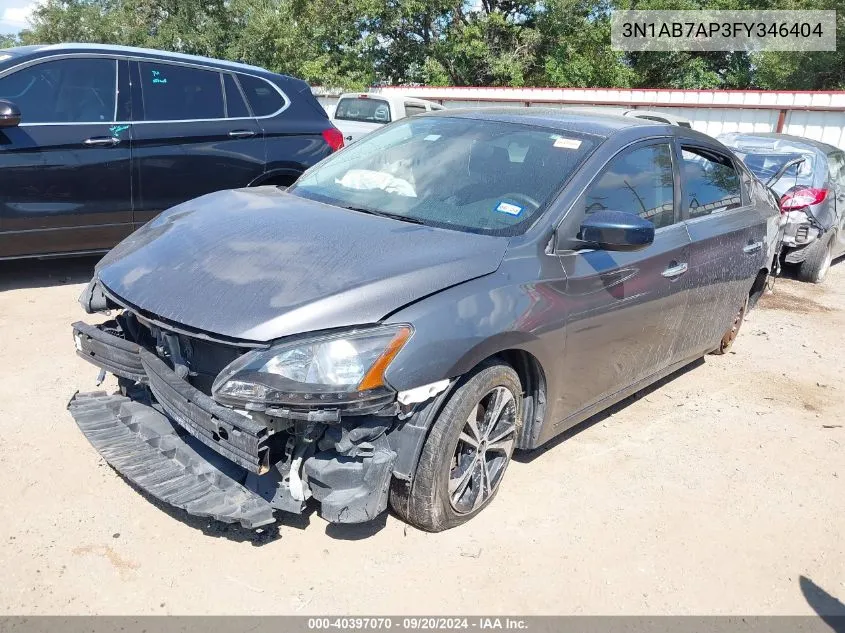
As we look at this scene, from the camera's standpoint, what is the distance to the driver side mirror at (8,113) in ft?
17.2

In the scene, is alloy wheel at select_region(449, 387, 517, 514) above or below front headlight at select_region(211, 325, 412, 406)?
below

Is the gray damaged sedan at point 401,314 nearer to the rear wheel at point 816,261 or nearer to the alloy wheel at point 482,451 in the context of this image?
the alloy wheel at point 482,451

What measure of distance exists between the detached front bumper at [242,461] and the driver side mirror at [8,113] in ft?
10.2

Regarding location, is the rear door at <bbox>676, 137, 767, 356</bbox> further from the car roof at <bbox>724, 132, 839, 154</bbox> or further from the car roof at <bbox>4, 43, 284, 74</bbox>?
the car roof at <bbox>724, 132, 839, 154</bbox>

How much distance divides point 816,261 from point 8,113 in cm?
824

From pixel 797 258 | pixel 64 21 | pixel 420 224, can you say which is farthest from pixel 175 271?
pixel 64 21

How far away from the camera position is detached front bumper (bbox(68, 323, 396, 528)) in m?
2.68

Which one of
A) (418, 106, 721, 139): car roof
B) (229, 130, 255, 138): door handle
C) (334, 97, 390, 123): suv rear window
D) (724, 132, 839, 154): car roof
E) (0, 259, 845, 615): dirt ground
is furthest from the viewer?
(334, 97, 390, 123): suv rear window

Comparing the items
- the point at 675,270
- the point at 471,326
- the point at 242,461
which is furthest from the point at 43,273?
the point at 675,270

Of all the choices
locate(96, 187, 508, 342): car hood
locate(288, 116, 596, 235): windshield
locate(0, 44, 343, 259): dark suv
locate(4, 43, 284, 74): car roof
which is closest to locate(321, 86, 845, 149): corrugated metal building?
locate(0, 44, 343, 259): dark suv

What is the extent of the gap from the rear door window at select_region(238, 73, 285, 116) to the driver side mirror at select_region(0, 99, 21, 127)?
6.47 ft

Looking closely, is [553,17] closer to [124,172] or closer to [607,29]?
[607,29]

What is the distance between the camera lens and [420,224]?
3.42 m

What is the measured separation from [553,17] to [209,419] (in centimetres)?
2541
